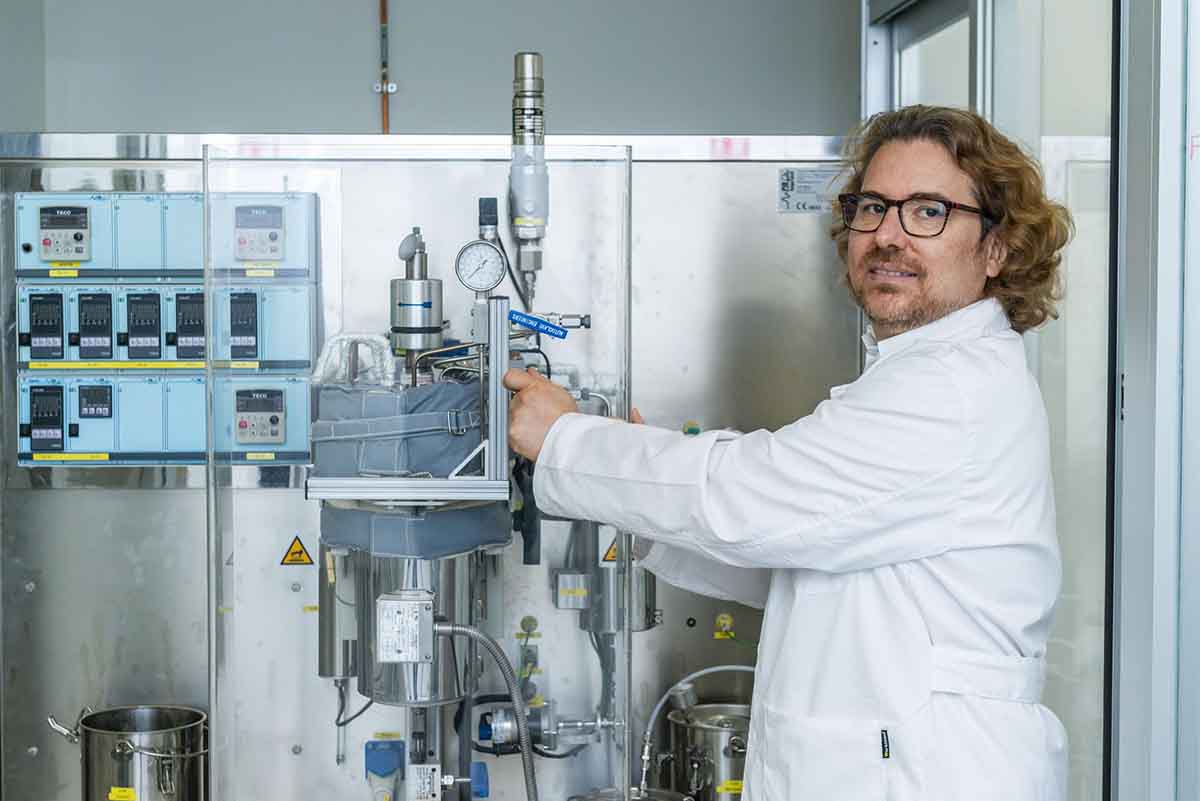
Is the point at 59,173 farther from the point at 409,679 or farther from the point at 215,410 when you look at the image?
the point at 409,679

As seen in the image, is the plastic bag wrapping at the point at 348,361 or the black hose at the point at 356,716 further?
the black hose at the point at 356,716

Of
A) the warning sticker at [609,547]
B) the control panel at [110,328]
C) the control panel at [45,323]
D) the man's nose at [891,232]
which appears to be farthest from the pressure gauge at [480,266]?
the control panel at [45,323]

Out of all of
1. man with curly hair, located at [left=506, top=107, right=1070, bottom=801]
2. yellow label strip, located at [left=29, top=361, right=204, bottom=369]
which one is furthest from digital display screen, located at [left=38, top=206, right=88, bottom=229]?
man with curly hair, located at [left=506, top=107, right=1070, bottom=801]

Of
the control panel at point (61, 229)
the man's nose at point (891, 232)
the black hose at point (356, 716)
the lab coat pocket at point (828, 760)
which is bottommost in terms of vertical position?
the black hose at point (356, 716)

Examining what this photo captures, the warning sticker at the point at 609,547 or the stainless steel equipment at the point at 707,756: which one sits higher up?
the warning sticker at the point at 609,547

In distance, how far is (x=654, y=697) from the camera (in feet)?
7.55

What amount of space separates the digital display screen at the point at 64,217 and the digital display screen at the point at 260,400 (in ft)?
2.44

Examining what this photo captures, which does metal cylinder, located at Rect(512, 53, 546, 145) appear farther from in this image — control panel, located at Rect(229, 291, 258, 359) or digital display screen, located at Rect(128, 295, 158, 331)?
digital display screen, located at Rect(128, 295, 158, 331)

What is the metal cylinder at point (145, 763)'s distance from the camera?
85.9 inches

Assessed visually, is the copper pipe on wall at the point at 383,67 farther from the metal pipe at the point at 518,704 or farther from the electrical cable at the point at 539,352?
the metal pipe at the point at 518,704

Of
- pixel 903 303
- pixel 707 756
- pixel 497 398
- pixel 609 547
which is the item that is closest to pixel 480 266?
pixel 497 398

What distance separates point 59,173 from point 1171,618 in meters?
1.95

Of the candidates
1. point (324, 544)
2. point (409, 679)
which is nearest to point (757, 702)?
point (409, 679)

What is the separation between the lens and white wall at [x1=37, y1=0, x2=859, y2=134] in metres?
3.28
